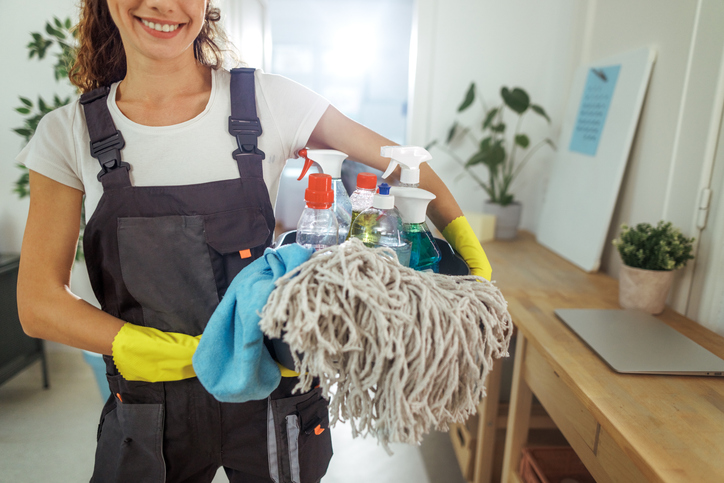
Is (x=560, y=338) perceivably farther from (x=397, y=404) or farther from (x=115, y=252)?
(x=115, y=252)

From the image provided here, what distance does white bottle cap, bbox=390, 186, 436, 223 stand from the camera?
0.62 metres

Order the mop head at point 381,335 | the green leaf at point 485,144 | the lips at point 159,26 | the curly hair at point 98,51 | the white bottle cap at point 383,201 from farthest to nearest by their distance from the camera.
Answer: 1. the green leaf at point 485,144
2. the curly hair at point 98,51
3. the lips at point 159,26
4. the white bottle cap at point 383,201
5. the mop head at point 381,335

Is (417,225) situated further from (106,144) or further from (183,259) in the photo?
(106,144)

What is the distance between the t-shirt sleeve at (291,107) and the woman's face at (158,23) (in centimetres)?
14

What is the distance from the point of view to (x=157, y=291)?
28.5 inches

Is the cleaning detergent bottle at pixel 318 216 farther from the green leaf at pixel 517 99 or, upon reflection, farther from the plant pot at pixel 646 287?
the green leaf at pixel 517 99

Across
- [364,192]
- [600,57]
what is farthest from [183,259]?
[600,57]

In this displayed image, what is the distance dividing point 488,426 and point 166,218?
115cm

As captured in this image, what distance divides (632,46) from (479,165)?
78 cm

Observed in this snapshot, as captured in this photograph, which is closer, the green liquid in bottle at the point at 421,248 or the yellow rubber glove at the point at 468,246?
the green liquid in bottle at the point at 421,248

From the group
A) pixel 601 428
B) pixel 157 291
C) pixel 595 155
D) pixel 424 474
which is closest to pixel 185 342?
pixel 157 291

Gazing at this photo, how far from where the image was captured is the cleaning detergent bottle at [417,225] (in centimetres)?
62

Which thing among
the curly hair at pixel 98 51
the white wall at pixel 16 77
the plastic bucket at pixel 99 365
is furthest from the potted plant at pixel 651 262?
the white wall at pixel 16 77

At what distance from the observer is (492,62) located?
202 centimetres
